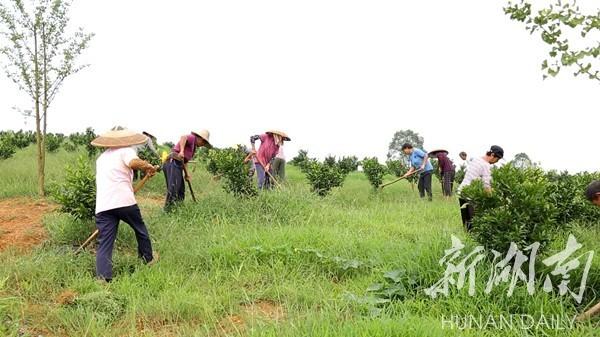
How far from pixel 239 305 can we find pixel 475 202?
254cm

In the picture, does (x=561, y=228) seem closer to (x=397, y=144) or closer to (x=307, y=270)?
(x=307, y=270)

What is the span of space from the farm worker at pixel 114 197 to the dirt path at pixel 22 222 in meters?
1.45

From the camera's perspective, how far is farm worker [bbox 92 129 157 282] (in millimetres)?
5246

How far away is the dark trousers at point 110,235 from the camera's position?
512 centimetres

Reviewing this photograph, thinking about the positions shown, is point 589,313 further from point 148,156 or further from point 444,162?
point 148,156

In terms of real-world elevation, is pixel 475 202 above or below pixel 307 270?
above

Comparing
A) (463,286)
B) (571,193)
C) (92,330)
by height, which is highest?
(571,193)

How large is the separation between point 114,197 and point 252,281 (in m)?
1.72

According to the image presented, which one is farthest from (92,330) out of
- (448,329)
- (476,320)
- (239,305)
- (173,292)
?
(476,320)

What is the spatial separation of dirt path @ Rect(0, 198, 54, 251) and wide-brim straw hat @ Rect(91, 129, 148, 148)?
171 cm

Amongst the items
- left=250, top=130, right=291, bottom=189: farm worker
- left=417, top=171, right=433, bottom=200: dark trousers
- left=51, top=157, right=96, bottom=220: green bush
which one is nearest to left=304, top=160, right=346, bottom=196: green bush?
left=250, top=130, right=291, bottom=189: farm worker

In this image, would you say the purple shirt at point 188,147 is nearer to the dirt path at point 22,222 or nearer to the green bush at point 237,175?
the green bush at point 237,175

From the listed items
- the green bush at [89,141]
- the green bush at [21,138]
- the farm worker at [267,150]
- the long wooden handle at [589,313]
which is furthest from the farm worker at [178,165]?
the green bush at [21,138]

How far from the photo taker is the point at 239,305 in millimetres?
4438
